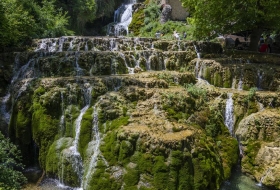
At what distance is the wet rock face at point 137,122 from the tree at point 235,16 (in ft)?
11.1

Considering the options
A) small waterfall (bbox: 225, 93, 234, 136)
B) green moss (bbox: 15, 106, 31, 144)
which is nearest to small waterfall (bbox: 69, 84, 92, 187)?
green moss (bbox: 15, 106, 31, 144)

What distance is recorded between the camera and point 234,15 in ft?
48.2

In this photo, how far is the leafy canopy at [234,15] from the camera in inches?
549

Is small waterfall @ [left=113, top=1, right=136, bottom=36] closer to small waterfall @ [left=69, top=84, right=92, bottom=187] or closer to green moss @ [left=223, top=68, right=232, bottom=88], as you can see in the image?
green moss @ [left=223, top=68, right=232, bottom=88]

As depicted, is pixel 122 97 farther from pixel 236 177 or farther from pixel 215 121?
pixel 236 177

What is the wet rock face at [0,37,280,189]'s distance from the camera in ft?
24.3

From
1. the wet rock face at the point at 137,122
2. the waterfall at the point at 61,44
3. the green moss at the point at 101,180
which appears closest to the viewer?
the green moss at the point at 101,180

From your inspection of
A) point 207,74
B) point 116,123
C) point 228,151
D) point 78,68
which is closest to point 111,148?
point 116,123

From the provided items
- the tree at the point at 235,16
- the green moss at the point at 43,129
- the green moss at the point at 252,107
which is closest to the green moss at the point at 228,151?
the green moss at the point at 252,107

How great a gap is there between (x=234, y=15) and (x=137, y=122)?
9.98 m

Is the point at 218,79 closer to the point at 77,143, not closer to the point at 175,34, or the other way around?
the point at 77,143

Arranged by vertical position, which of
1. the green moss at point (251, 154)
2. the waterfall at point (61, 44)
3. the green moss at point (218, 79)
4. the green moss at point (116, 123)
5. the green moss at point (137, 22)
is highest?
the green moss at point (137, 22)

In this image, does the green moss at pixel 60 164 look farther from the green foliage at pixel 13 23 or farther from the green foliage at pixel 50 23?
the green foliage at pixel 50 23

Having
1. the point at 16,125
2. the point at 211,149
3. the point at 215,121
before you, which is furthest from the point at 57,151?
the point at 215,121
